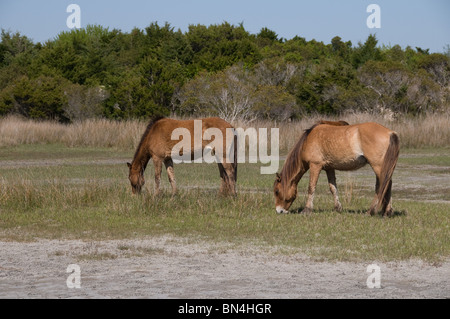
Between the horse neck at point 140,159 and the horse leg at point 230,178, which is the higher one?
the horse neck at point 140,159

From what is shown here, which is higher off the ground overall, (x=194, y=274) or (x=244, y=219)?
(x=244, y=219)

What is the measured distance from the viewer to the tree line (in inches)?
1680

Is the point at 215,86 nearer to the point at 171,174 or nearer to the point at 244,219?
the point at 171,174

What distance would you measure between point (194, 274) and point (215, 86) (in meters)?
34.2

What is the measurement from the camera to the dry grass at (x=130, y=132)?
2712 cm

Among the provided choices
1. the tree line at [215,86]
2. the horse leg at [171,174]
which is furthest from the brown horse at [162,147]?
the tree line at [215,86]

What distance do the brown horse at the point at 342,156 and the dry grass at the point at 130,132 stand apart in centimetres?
1463

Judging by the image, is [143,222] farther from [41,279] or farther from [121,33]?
[121,33]

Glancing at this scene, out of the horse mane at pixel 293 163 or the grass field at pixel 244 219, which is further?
the horse mane at pixel 293 163

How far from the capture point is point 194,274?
7168 millimetres

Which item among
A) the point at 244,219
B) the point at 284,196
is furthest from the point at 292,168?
the point at 244,219

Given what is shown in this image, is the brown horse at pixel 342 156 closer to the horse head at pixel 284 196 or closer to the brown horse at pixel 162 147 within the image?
the horse head at pixel 284 196
